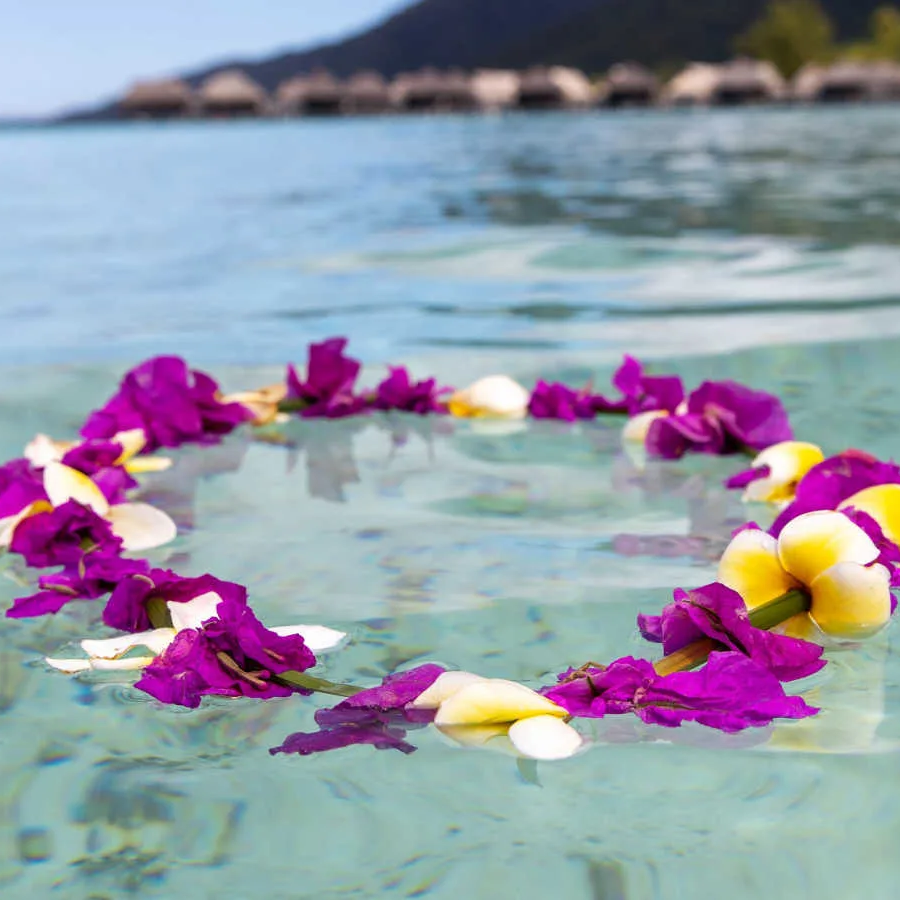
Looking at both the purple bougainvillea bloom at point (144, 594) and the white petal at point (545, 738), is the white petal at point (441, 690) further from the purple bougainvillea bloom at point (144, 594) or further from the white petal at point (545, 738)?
the purple bougainvillea bloom at point (144, 594)

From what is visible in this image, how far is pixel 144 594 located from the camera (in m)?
1.36

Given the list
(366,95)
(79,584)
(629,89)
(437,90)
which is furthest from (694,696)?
(366,95)

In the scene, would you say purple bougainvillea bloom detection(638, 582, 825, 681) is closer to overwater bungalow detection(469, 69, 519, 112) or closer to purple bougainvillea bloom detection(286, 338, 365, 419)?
purple bougainvillea bloom detection(286, 338, 365, 419)

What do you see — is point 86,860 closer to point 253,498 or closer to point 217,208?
point 253,498

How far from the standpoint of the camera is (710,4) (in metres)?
141

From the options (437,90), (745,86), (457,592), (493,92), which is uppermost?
(437,90)

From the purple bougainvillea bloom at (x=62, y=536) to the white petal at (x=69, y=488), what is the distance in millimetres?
28

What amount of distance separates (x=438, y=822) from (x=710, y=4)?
15120 cm

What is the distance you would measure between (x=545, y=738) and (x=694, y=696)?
140 mm

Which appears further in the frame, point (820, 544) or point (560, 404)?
point (560, 404)

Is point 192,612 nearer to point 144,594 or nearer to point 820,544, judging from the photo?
point 144,594

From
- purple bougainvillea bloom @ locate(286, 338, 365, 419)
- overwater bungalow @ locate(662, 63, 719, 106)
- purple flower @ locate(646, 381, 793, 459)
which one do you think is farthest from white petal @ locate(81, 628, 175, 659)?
overwater bungalow @ locate(662, 63, 719, 106)

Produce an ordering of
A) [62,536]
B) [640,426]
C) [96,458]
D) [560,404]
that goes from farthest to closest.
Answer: [560,404]
[640,426]
[96,458]
[62,536]

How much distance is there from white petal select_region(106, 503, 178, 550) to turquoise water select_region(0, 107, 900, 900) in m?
0.05
